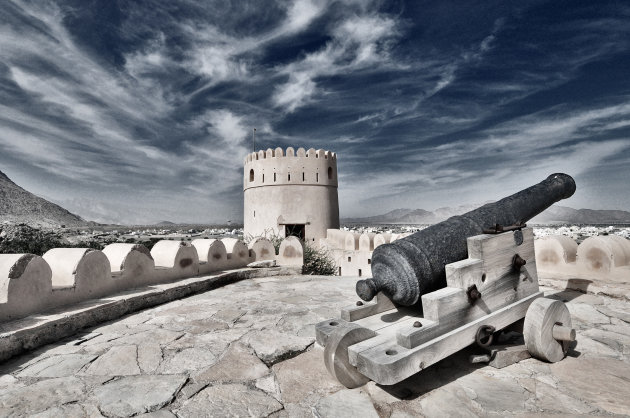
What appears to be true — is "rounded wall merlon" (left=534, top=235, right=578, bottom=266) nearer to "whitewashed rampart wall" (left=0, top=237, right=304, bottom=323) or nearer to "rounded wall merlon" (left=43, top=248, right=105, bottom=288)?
"whitewashed rampart wall" (left=0, top=237, right=304, bottom=323)

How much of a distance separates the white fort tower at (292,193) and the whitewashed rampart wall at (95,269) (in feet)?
33.4

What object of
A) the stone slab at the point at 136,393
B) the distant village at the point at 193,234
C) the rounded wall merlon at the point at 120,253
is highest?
the distant village at the point at 193,234

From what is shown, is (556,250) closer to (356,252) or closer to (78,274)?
(78,274)

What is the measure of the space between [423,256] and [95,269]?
3.61 m

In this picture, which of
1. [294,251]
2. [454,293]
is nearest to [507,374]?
[454,293]

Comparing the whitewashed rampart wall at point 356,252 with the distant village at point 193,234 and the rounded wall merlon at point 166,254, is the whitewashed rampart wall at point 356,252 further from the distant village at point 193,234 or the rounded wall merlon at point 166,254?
the rounded wall merlon at point 166,254

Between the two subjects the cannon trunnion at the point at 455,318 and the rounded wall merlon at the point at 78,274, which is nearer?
the cannon trunnion at the point at 455,318

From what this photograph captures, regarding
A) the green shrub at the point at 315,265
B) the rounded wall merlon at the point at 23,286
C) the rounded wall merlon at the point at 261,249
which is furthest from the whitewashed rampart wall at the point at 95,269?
the green shrub at the point at 315,265

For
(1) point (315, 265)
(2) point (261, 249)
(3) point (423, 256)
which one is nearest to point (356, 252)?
(1) point (315, 265)

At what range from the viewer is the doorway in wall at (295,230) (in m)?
17.3

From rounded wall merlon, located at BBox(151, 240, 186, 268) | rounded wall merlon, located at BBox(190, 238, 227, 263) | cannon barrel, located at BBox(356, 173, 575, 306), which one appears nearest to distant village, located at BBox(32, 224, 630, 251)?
cannon barrel, located at BBox(356, 173, 575, 306)

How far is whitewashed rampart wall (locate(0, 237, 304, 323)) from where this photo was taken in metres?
3.05

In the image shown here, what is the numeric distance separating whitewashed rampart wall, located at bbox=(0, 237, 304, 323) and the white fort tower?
1017cm

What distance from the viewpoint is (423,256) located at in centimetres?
238
